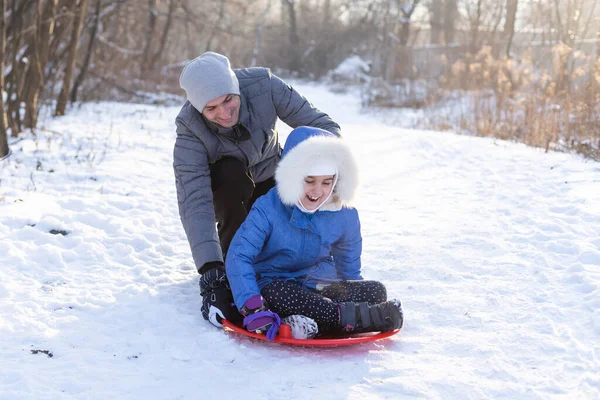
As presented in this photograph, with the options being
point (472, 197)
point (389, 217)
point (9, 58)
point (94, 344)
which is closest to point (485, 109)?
point (472, 197)

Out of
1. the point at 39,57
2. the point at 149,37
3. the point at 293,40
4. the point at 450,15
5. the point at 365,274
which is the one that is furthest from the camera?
the point at 293,40

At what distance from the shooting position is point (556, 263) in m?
3.08

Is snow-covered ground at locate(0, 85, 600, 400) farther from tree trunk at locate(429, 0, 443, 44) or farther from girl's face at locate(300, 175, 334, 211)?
tree trunk at locate(429, 0, 443, 44)

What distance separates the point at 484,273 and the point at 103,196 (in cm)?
253

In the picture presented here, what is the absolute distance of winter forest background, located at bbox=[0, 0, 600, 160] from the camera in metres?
6.20

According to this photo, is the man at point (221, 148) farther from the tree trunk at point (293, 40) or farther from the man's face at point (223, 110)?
the tree trunk at point (293, 40)

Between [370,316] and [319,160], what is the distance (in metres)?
0.62

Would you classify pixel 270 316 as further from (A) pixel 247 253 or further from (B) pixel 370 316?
(B) pixel 370 316

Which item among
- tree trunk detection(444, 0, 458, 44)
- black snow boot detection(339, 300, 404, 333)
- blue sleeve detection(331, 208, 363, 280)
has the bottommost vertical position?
black snow boot detection(339, 300, 404, 333)

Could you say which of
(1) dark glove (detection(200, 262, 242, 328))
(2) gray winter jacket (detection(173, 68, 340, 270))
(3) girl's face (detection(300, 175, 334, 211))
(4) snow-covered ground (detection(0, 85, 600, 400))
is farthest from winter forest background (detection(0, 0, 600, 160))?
(3) girl's face (detection(300, 175, 334, 211))

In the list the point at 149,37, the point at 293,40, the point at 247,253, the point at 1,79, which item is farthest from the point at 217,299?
the point at 293,40

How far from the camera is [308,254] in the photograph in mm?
2527

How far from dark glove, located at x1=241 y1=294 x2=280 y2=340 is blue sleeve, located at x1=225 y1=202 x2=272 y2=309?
0.09ft

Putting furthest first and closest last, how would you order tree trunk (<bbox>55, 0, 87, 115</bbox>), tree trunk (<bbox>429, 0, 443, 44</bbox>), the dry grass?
1. tree trunk (<bbox>429, 0, 443, 44</bbox>)
2. tree trunk (<bbox>55, 0, 87, 115</bbox>)
3. the dry grass
